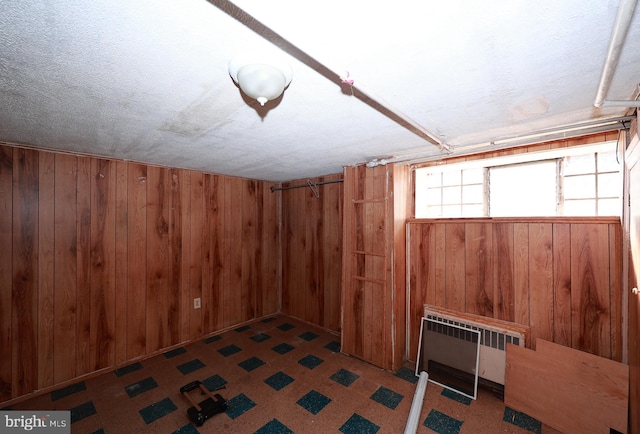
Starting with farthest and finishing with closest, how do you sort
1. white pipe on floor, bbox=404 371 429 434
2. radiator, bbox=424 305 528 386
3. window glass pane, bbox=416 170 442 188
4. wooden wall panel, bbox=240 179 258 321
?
1. wooden wall panel, bbox=240 179 258 321
2. window glass pane, bbox=416 170 442 188
3. radiator, bbox=424 305 528 386
4. white pipe on floor, bbox=404 371 429 434

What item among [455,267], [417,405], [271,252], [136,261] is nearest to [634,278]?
[455,267]

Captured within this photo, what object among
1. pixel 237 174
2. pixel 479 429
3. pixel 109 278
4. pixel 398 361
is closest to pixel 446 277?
pixel 398 361

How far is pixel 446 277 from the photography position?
246 centimetres

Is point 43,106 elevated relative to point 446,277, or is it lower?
elevated

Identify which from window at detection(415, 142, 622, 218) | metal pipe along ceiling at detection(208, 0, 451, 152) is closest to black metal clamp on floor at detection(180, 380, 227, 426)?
metal pipe along ceiling at detection(208, 0, 451, 152)

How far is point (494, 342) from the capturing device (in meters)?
2.13

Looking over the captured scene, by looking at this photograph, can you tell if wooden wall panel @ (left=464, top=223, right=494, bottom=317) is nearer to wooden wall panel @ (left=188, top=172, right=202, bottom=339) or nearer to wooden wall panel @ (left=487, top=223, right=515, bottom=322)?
wooden wall panel @ (left=487, top=223, right=515, bottom=322)

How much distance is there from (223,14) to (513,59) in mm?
1024

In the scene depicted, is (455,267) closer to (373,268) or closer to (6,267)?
(373,268)

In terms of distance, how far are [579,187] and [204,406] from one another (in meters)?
3.36

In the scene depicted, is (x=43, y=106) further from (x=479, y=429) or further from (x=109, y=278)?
(x=479, y=429)

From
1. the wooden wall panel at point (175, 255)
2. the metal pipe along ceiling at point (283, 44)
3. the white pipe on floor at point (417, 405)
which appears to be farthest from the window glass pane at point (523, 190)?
the wooden wall panel at point (175, 255)

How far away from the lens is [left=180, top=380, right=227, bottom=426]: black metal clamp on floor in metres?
1.86

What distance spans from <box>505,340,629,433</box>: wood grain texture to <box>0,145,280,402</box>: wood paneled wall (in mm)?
3084
